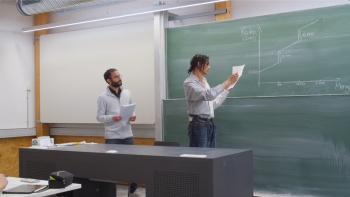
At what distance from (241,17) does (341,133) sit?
201cm

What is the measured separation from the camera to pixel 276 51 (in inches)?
192

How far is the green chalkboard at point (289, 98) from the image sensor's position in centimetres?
438

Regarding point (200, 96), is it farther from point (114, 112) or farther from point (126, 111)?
point (114, 112)

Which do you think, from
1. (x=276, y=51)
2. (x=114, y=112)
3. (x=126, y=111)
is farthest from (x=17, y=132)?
(x=276, y=51)

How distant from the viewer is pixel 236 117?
493cm

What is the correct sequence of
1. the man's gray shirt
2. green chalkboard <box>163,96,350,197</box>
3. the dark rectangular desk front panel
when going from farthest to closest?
green chalkboard <box>163,96,350,197</box> → the man's gray shirt → the dark rectangular desk front panel

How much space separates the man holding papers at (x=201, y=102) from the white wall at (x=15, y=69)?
12.1 feet

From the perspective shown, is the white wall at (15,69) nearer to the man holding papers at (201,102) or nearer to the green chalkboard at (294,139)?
the green chalkboard at (294,139)

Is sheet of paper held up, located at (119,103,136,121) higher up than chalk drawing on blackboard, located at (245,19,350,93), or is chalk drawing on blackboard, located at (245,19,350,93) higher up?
chalk drawing on blackboard, located at (245,19,350,93)

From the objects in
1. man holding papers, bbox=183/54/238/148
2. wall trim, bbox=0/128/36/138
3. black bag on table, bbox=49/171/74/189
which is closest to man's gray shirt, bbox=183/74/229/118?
man holding papers, bbox=183/54/238/148

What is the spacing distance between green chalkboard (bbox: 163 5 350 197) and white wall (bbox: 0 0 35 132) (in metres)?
3.04

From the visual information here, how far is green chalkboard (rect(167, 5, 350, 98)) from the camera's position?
451cm

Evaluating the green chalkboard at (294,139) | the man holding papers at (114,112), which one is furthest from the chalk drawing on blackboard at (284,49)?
the man holding papers at (114,112)

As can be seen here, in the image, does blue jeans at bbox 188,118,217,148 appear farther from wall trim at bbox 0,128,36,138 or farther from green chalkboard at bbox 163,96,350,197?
wall trim at bbox 0,128,36,138
